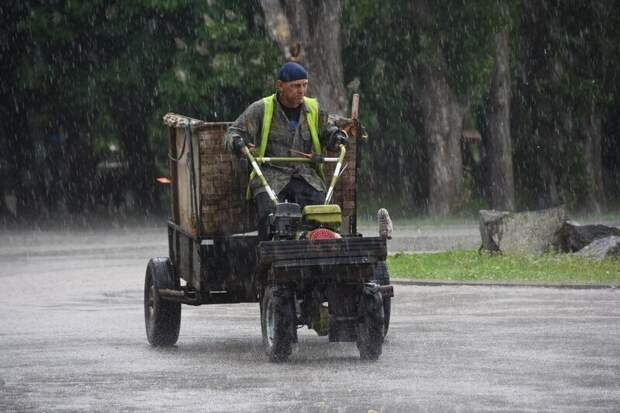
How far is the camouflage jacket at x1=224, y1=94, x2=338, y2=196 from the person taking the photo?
1224 cm

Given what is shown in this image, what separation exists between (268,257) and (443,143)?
92.0ft

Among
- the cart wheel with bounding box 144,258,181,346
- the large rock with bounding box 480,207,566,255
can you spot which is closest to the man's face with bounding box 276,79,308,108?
the cart wheel with bounding box 144,258,181,346

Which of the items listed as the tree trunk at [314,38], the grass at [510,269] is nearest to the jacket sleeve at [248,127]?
A: the grass at [510,269]

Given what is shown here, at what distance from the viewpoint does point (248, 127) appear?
12.3m

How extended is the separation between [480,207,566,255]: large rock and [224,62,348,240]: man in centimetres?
1038

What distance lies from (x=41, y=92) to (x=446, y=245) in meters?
16.0

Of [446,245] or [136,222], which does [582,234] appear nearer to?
[446,245]

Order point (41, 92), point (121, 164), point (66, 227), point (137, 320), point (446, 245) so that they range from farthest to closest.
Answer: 1. point (121, 164)
2. point (41, 92)
3. point (66, 227)
4. point (446, 245)
5. point (137, 320)

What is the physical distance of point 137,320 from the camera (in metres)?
15.8

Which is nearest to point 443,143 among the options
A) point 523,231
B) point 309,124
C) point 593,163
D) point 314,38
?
point 593,163

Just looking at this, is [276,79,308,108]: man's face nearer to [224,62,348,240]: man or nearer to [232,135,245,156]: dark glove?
[224,62,348,240]: man

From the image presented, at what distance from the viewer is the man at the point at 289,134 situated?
12242 millimetres

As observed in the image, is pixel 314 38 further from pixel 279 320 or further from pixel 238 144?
pixel 279 320

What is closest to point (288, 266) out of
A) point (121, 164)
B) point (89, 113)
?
point (89, 113)
